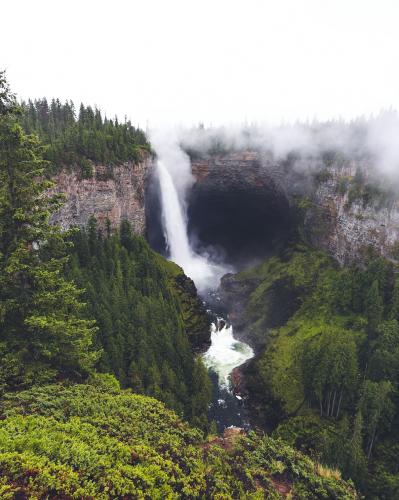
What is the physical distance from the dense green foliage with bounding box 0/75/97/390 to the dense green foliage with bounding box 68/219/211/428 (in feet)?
58.7

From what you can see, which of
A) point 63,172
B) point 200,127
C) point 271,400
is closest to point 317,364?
point 271,400

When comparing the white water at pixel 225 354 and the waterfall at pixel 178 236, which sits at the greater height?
the waterfall at pixel 178 236

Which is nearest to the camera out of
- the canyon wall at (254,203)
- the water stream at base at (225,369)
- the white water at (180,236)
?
the water stream at base at (225,369)

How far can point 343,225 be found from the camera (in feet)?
256

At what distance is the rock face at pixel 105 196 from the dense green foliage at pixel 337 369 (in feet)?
114

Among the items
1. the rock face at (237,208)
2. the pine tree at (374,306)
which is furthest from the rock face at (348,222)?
the rock face at (237,208)

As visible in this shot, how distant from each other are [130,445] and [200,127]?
113 m

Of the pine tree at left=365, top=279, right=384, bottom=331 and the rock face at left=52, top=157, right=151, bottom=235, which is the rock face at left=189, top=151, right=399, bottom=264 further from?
the rock face at left=52, top=157, right=151, bottom=235

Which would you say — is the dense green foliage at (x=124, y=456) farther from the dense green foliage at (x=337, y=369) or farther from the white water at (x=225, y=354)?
the white water at (x=225, y=354)

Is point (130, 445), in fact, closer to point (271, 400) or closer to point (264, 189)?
point (271, 400)

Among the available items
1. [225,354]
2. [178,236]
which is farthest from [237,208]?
[225,354]

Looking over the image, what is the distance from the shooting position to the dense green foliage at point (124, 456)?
36.4ft

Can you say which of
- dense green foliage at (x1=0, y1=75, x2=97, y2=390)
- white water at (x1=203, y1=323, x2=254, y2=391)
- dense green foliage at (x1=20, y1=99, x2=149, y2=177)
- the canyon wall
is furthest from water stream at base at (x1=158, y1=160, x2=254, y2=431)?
dense green foliage at (x1=0, y1=75, x2=97, y2=390)

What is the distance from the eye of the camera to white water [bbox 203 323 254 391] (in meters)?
63.1
